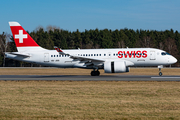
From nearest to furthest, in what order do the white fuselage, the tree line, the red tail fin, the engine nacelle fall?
the engine nacelle < the white fuselage < the red tail fin < the tree line

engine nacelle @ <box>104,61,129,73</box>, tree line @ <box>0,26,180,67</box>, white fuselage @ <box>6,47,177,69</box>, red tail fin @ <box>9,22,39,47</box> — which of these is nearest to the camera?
engine nacelle @ <box>104,61,129,73</box>

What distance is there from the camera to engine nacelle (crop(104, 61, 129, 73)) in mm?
30266

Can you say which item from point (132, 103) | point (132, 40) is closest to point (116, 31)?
point (132, 40)

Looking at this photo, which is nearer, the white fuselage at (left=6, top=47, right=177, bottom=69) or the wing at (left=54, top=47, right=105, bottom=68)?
the wing at (left=54, top=47, right=105, bottom=68)

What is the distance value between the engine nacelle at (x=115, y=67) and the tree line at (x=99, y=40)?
6672cm

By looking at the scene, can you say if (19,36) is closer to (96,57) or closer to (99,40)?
(96,57)

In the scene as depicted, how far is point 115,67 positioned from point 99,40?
82710 mm

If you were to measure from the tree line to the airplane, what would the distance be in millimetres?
58689

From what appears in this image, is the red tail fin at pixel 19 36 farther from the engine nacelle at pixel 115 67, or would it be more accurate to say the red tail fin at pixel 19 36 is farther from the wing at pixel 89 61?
the engine nacelle at pixel 115 67

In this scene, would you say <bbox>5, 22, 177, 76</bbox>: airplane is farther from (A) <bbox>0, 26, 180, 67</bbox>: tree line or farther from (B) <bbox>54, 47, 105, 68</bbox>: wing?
(A) <bbox>0, 26, 180, 67</bbox>: tree line

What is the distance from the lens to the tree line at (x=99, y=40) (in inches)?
3910

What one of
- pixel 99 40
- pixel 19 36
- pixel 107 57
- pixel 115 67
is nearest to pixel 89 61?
pixel 107 57

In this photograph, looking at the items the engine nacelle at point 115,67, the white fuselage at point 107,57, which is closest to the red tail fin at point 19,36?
the white fuselage at point 107,57

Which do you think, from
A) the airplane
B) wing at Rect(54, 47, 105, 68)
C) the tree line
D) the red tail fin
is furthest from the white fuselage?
the tree line
